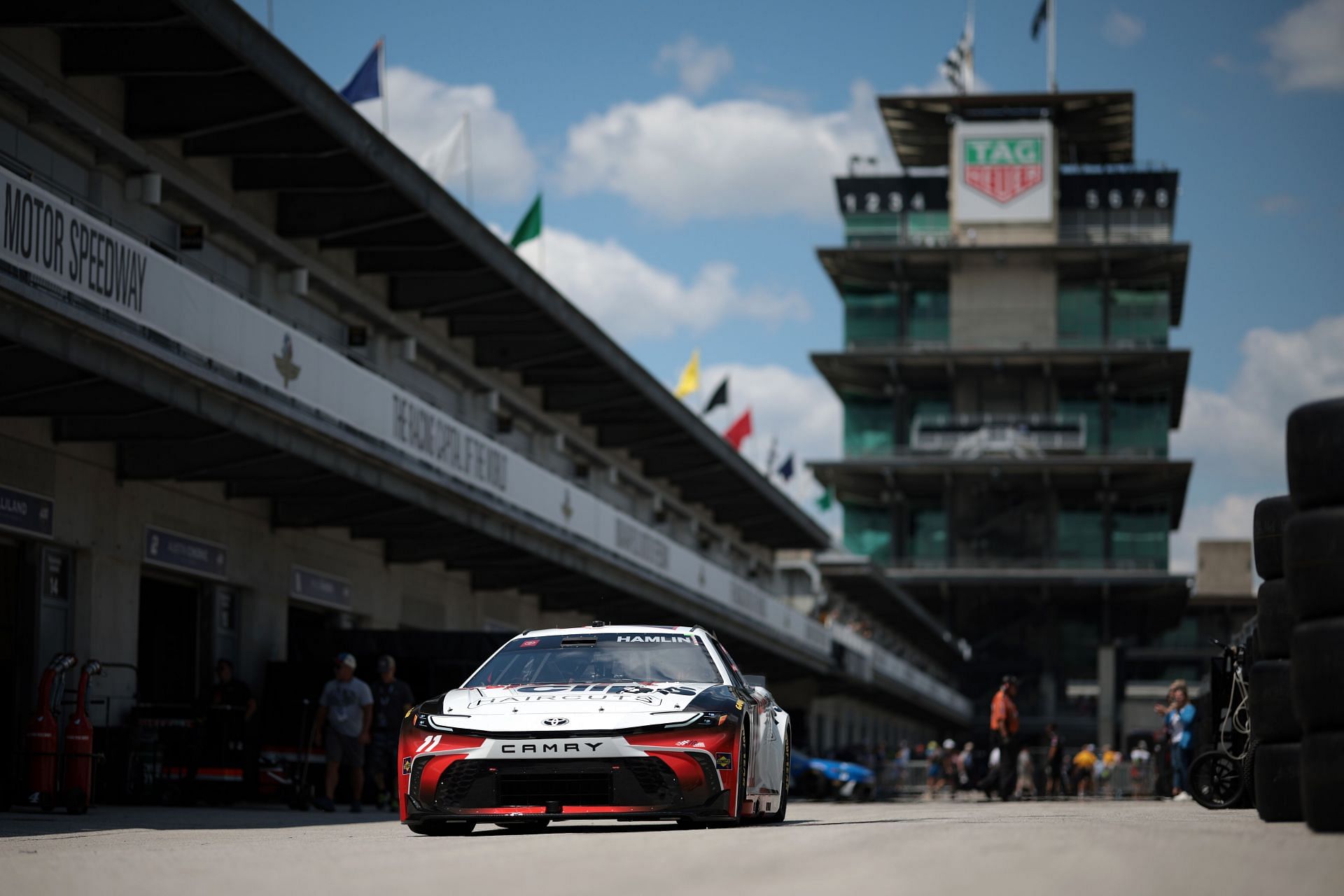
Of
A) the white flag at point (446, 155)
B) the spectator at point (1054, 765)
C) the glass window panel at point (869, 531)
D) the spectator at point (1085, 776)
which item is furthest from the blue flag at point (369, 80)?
the glass window panel at point (869, 531)

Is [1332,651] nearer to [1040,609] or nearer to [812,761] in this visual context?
[812,761]

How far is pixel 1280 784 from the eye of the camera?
9.71m

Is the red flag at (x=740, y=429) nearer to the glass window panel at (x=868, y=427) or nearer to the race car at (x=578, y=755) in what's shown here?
the glass window panel at (x=868, y=427)

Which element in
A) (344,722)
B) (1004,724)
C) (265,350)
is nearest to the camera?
(344,722)

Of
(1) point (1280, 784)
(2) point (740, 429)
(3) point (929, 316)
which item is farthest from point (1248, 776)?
(3) point (929, 316)

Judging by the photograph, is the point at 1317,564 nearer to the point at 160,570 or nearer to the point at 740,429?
the point at 160,570

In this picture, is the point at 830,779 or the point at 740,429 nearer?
the point at 830,779

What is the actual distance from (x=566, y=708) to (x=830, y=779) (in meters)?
24.6

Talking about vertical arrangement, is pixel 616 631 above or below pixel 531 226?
below

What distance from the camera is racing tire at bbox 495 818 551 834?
35.2 ft

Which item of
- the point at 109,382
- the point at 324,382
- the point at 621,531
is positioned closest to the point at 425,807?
the point at 109,382

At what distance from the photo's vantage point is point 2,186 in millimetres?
13297

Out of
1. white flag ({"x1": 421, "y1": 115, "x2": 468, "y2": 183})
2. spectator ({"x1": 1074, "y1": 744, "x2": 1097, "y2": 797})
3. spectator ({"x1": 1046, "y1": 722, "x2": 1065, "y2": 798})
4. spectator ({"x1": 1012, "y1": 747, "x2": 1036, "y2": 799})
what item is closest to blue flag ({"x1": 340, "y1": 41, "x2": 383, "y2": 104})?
white flag ({"x1": 421, "y1": 115, "x2": 468, "y2": 183})

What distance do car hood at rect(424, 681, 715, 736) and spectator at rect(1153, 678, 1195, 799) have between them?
13.9 meters
